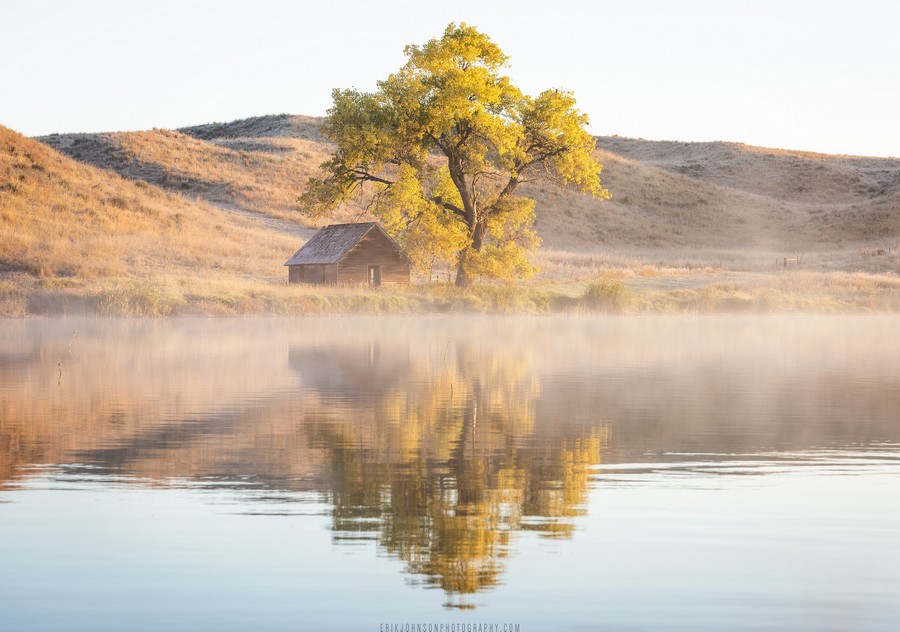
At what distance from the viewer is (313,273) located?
6981 cm

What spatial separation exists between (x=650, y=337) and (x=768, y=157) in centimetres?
13337

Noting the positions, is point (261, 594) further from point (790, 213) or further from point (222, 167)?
point (790, 213)

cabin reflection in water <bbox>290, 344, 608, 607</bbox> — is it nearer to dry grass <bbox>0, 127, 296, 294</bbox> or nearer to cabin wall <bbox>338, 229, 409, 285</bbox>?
dry grass <bbox>0, 127, 296, 294</bbox>

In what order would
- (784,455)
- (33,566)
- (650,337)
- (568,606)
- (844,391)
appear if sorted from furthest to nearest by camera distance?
(650,337) → (844,391) → (784,455) → (33,566) → (568,606)

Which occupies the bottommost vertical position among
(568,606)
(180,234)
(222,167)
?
(568,606)

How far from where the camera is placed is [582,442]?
18.8 meters

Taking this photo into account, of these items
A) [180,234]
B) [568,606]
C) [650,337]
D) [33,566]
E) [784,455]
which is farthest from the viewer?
[180,234]

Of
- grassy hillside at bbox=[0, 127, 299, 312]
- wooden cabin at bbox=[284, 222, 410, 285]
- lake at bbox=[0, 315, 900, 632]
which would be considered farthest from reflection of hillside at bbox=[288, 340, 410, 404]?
wooden cabin at bbox=[284, 222, 410, 285]

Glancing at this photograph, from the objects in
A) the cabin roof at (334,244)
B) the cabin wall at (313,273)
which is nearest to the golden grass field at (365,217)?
the cabin wall at (313,273)

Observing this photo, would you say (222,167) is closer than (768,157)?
Yes

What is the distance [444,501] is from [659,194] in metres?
139

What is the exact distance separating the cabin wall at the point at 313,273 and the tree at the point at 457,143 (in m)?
7.23

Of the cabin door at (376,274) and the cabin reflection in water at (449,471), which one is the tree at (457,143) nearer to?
the cabin door at (376,274)

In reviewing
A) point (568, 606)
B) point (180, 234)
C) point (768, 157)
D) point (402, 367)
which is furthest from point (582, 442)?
point (768, 157)
